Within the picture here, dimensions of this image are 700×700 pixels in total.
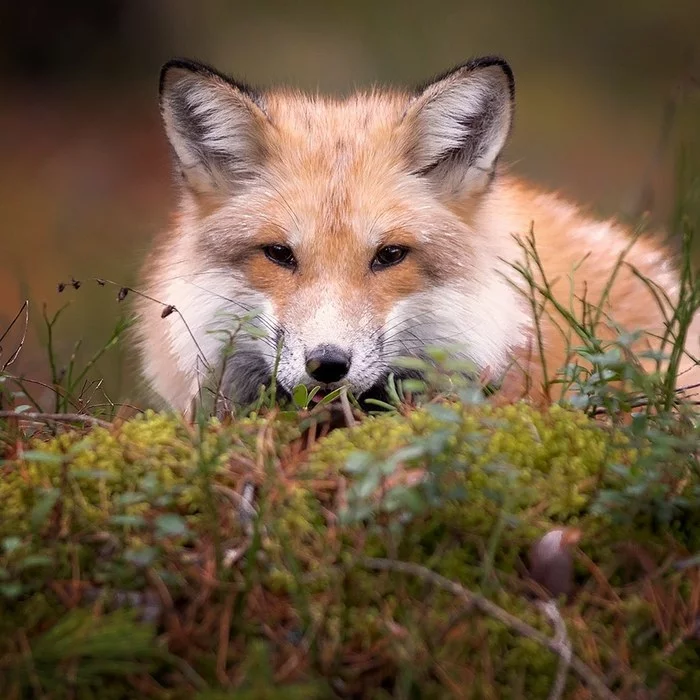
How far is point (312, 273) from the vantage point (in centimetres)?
345

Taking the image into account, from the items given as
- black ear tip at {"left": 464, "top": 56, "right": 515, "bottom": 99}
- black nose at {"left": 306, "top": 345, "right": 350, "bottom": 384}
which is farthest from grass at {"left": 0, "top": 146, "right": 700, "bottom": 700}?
black ear tip at {"left": 464, "top": 56, "right": 515, "bottom": 99}

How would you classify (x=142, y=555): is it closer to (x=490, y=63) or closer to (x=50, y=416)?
(x=50, y=416)

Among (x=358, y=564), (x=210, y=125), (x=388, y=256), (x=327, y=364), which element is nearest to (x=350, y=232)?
(x=388, y=256)

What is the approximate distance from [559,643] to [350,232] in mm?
2158

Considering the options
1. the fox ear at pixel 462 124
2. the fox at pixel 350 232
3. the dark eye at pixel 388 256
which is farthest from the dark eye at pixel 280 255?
the fox ear at pixel 462 124

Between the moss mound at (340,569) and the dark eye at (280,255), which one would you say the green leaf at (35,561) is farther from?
the dark eye at (280,255)

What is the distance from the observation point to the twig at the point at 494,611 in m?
1.61

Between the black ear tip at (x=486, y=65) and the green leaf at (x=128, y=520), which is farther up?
the black ear tip at (x=486, y=65)

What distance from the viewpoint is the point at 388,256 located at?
3.57 m

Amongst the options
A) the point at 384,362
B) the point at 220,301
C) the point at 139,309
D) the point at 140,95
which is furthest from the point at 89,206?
the point at 384,362

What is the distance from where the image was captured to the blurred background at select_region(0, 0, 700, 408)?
977cm

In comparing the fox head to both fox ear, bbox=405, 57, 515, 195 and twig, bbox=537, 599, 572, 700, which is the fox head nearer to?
fox ear, bbox=405, 57, 515, 195

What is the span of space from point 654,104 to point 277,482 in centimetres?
1029

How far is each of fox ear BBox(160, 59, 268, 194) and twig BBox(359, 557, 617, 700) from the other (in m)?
2.46
